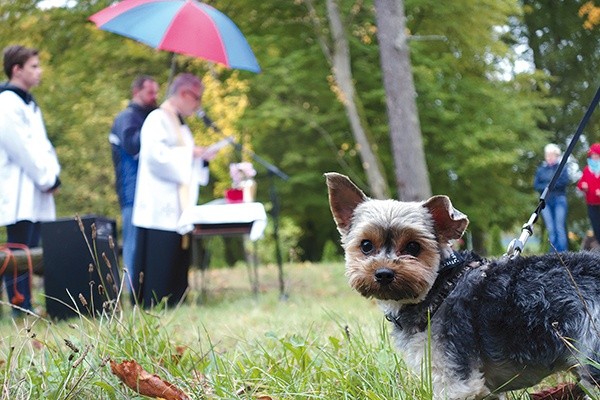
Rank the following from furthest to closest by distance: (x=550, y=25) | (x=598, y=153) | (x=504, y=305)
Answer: (x=550, y=25) < (x=598, y=153) < (x=504, y=305)

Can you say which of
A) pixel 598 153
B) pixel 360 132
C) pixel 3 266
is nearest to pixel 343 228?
pixel 3 266

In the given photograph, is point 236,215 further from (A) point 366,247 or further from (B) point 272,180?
(A) point 366,247

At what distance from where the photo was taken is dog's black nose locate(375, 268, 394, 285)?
276cm

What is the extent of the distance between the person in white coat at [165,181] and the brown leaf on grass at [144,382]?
5.09m

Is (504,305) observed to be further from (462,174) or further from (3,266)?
(462,174)

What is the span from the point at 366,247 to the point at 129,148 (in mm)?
5900

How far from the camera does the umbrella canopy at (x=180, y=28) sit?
8.07 meters

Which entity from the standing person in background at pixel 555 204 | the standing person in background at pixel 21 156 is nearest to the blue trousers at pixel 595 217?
the standing person in background at pixel 555 204

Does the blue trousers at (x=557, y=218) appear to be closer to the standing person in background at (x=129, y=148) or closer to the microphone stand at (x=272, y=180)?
the microphone stand at (x=272, y=180)

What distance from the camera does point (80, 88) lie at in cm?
2172

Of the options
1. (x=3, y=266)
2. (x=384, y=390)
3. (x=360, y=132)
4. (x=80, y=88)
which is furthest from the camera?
(x=80, y=88)

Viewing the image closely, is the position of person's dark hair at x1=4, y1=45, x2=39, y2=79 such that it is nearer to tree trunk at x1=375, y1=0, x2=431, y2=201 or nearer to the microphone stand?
the microphone stand

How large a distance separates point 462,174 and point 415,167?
31.4ft

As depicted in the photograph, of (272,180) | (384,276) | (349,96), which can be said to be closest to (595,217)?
(272,180)
